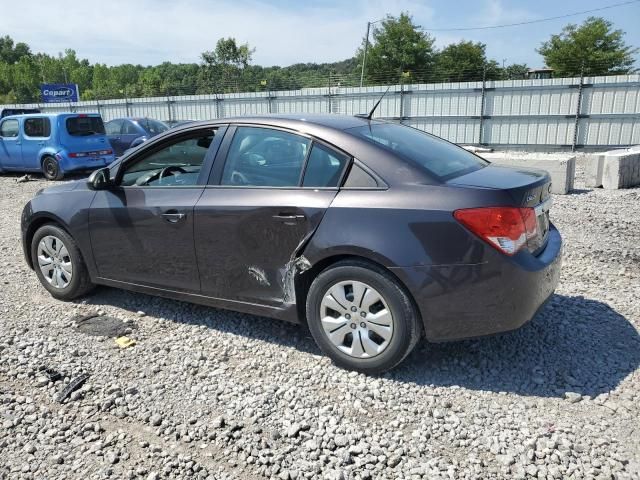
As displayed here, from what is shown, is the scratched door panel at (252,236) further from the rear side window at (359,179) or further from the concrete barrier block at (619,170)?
the concrete barrier block at (619,170)

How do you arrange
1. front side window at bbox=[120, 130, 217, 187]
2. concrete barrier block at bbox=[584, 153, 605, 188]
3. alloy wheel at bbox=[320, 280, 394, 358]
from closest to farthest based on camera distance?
alloy wheel at bbox=[320, 280, 394, 358] → front side window at bbox=[120, 130, 217, 187] → concrete barrier block at bbox=[584, 153, 605, 188]

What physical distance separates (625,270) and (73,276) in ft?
16.9

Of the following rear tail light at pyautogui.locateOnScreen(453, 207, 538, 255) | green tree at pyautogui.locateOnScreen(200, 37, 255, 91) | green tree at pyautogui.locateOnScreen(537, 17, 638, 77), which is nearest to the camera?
rear tail light at pyautogui.locateOnScreen(453, 207, 538, 255)

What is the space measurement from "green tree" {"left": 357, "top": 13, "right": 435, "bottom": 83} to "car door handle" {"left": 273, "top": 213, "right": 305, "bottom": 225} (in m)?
49.8

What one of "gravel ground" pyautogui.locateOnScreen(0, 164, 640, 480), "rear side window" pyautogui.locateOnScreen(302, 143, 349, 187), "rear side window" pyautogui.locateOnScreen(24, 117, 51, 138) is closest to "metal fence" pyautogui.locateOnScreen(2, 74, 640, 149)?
"rear side window" pyautogui.locateOnScreen(24, 117, 51, 138)

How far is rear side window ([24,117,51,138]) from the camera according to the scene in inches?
529

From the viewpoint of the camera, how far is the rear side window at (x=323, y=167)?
10.9 ft

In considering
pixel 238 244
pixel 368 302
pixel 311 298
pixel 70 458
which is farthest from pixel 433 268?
pixel 70 458

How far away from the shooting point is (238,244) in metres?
3.60

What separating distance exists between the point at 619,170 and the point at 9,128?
14.8 m

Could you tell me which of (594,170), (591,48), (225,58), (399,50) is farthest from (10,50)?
(594,170)

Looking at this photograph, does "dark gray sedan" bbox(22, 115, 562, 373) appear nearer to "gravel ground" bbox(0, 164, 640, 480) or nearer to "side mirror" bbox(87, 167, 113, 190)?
"side mirror" bbox(87, 167, 113, 190)

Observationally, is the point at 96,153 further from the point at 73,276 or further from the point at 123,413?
the point at 123,413

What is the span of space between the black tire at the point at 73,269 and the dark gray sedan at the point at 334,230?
202 mm
